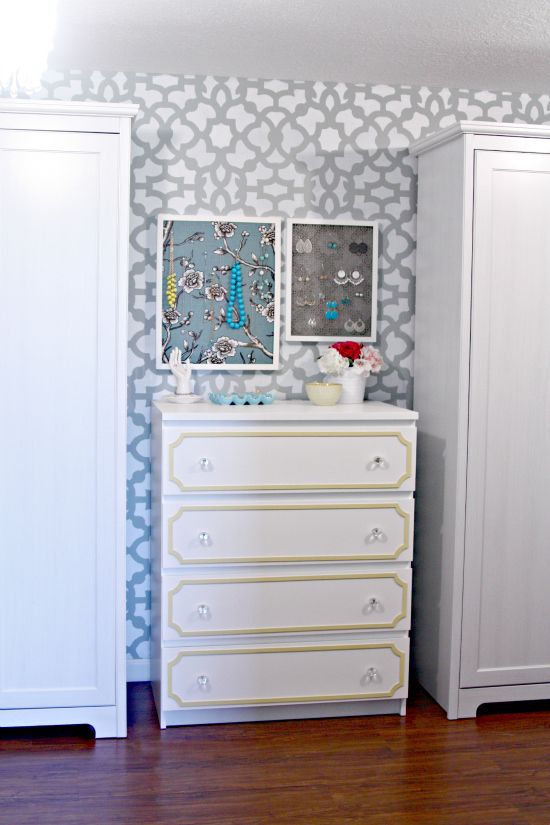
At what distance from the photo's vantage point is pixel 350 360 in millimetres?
3691

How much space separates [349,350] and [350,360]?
0.13 ft

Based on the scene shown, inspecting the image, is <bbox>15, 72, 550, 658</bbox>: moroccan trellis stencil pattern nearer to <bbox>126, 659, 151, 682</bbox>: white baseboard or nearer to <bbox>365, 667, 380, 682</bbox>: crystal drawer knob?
<bbox>126, 659, 151, 682</bbox>: white baseboard

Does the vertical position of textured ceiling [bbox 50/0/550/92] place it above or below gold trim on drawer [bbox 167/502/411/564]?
above

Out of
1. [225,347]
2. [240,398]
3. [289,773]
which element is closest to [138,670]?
[289,773]

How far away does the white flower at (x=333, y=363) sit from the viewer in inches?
143

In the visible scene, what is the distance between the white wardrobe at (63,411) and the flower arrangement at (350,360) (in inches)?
35.2

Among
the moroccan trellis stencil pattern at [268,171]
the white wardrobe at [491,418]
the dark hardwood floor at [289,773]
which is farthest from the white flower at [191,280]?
the dark hardwood floor at [289,773]

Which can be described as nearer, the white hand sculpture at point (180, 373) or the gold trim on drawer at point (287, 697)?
the gold trim on drawer at point (287, 697)

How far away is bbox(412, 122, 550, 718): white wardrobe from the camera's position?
3.32 meters

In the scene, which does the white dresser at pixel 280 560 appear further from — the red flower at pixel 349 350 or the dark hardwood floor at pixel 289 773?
the red flower at pixel 349 350

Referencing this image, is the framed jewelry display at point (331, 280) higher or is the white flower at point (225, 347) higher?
the framed jewelry display at point (331, 280)

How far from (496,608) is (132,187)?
2.12 metres

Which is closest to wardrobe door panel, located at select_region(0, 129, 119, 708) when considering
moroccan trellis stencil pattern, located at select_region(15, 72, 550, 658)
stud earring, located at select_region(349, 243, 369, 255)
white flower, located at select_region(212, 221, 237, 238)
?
moroccan trellis stencil pattern, located at select_region(15, 72, 550, 658)

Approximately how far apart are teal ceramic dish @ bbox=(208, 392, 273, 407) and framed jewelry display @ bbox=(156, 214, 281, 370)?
22 centimetres
